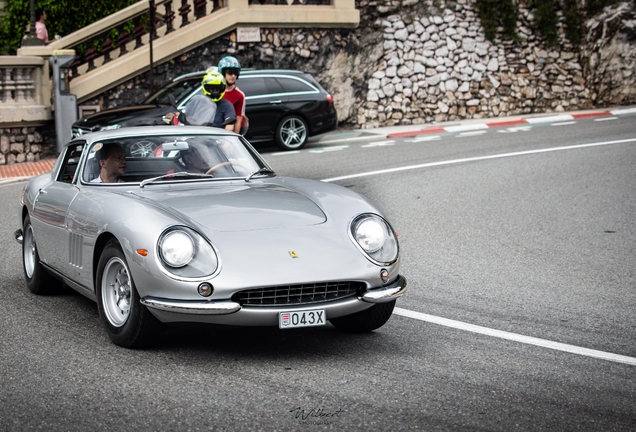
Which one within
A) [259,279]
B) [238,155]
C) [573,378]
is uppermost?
[238,155]

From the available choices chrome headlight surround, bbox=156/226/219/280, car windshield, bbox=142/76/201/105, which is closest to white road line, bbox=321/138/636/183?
car windshield, bbox=142/76/201/105

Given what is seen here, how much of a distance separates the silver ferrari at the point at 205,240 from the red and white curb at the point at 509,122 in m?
A: 14.0

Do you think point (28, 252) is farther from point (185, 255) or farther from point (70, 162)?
point (185, 255)

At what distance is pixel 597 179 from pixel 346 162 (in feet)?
14.1

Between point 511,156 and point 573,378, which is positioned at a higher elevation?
point 511,156

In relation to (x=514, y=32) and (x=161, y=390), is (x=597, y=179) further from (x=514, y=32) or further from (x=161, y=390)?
(x=514, y=32)

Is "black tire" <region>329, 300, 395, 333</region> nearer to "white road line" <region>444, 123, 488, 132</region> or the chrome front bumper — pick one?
the chrome front bumper

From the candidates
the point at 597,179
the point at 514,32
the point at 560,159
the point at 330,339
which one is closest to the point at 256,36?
the point at 514,32

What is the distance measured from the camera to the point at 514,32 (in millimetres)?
A: 23625

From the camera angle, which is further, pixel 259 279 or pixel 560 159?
pixel 560 159

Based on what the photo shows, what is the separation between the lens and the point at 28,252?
7.23 m

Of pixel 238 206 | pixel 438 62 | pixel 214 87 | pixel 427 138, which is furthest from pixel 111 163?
pixel 438 62

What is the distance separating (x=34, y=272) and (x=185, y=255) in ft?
7.58

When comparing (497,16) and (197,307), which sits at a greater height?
(497,16)
